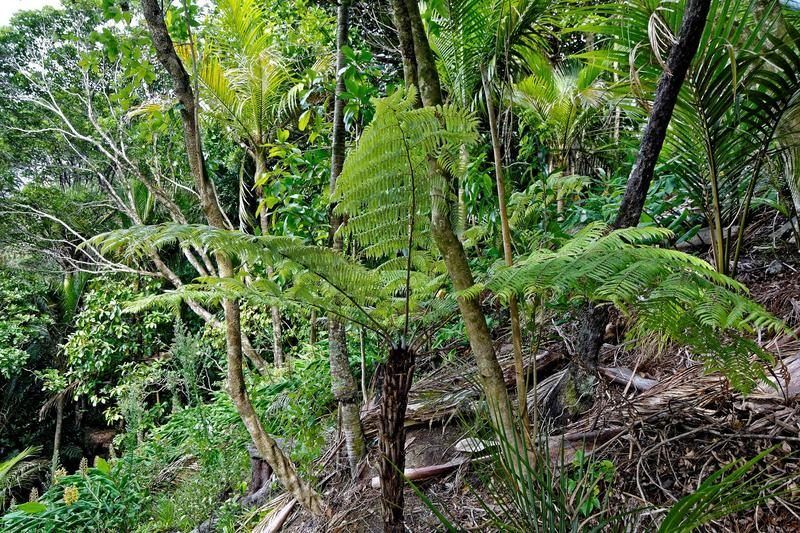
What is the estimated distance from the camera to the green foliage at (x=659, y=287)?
96cm

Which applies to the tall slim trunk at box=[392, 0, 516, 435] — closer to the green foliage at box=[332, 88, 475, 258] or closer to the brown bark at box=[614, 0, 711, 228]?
the green foliage at box=[332, 88, 475, 258]

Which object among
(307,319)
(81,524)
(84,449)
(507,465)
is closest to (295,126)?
(307,319)

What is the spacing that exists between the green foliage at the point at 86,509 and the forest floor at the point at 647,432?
1.90m

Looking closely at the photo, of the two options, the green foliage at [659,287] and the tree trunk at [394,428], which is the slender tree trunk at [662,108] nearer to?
the green foliage at [659,287]

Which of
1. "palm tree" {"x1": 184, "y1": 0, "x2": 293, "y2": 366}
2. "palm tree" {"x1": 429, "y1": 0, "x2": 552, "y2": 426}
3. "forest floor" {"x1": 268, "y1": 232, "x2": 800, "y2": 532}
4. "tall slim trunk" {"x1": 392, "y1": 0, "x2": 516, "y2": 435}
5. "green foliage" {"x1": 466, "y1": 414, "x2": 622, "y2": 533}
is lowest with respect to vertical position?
"forest floor" {"x1": 268, "y1": 232, "x2": 800, "y2": 532}

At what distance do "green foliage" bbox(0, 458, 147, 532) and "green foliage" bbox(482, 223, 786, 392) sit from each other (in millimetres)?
3365

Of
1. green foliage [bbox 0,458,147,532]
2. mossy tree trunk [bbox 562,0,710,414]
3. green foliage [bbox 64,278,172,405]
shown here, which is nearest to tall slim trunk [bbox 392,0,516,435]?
mossy tree trunk [bbox 562,0,710,414]

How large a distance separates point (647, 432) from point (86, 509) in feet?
11.9

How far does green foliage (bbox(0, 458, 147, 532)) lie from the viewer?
2.96 metres

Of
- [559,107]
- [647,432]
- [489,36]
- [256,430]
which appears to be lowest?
[647,432]

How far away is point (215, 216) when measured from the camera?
5.83 feet

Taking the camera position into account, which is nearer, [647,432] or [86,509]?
[647,432]

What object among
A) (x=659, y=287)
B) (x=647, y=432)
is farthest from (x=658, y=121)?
(x=647, y=432)

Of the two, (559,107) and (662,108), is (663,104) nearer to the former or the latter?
(662,108)
